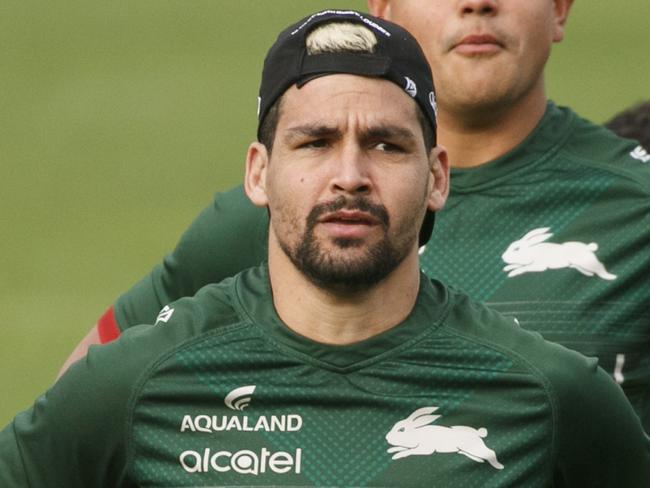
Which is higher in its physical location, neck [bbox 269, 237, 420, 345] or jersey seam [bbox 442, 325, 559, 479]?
neck [bbox 269, 237, 420, 345]

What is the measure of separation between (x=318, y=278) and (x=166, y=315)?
13.2 inches

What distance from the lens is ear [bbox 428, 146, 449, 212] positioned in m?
4.05

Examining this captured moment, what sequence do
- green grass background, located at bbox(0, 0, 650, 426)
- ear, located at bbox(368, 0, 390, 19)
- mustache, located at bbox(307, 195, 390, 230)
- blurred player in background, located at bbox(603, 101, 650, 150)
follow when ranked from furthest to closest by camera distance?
green grass background, located at bbox(0, 0, 650, 426) → blurred player in background, located at bbox(603, 101, 650, 150) → ear, located at bbox(368, 0, 390, 19) → mustache, located at bbox(307, 195, 390, 230)

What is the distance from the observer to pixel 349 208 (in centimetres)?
381

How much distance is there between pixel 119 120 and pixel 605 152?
554 cm

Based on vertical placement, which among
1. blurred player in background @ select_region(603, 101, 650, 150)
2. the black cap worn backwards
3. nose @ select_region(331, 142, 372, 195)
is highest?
the black cap worn backwards

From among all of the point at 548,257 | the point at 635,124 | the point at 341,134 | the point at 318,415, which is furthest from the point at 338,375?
the point at 635,124

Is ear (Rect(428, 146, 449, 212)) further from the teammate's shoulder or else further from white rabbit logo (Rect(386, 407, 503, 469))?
the teammate's shoulder

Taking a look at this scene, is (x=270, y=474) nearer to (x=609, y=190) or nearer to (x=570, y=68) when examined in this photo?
(x=609, y=190)

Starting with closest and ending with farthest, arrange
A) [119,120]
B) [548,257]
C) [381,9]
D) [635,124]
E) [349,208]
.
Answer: [349,208]
[548,257]
[381,9]
[635,124]
[119,120]

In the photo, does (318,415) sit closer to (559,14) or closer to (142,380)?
(142,380)

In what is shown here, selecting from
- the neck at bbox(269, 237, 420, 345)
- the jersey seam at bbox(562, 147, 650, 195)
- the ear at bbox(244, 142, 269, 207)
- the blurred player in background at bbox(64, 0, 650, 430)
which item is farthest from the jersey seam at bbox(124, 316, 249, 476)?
the jersey seam at bbox(562, 147, 650, 195)

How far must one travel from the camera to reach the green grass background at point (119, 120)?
9125 mm

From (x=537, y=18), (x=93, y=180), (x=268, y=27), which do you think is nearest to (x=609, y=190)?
(x=537, y=18)
